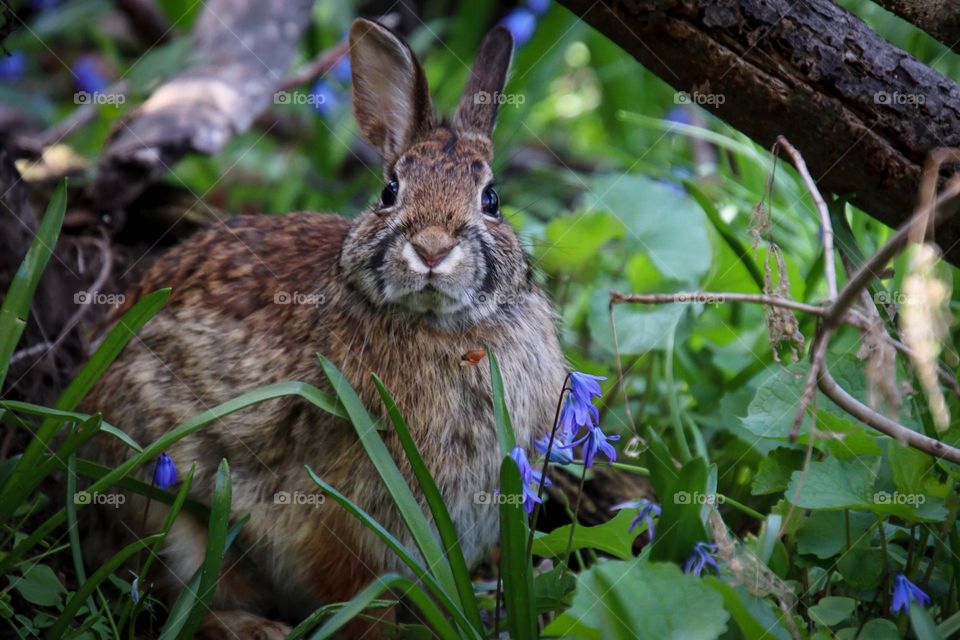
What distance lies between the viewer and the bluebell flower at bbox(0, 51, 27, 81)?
26.8ft

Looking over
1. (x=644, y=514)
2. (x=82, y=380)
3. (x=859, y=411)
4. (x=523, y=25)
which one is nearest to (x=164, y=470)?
(x=82, y=380)

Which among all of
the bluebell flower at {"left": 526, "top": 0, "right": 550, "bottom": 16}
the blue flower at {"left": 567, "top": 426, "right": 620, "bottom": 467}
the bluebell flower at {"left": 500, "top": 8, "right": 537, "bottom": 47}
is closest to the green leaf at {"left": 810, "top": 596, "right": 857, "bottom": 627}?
the blue flower at {"left": 567, "top": 426, "right": 620, "bottom": 467}

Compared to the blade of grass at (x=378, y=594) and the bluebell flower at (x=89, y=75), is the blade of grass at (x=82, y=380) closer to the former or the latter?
the blade of grass at (x=378, y=594)

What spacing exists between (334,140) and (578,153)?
7.04ft

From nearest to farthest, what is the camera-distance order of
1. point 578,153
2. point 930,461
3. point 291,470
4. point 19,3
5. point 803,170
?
point 803,170 → point 930,461 → point 291,470 → point 19,3 → point 578,153

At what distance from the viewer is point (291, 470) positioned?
163 inches

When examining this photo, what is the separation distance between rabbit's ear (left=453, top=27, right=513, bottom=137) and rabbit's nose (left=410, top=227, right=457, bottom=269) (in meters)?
0.94

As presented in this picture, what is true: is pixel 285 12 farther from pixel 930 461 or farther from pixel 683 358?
pixel 930 461

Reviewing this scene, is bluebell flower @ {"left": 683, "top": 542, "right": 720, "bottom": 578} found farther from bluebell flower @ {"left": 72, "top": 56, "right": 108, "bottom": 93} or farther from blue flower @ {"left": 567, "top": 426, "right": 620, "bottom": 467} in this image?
bluebell flower @ {"left": 72, "top": 56, "right": 108, "bottom": 93}

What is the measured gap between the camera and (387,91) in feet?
14.7

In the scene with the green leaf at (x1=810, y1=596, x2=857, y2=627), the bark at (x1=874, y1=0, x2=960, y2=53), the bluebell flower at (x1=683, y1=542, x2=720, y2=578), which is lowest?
the bluebell flower at (x1=683, y1=542, x2=720, y2=578)

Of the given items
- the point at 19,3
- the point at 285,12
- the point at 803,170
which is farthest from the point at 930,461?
the point at 19,3

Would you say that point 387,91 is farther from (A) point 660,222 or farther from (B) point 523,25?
(B) point 523,25

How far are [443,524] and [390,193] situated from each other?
1391 mm
